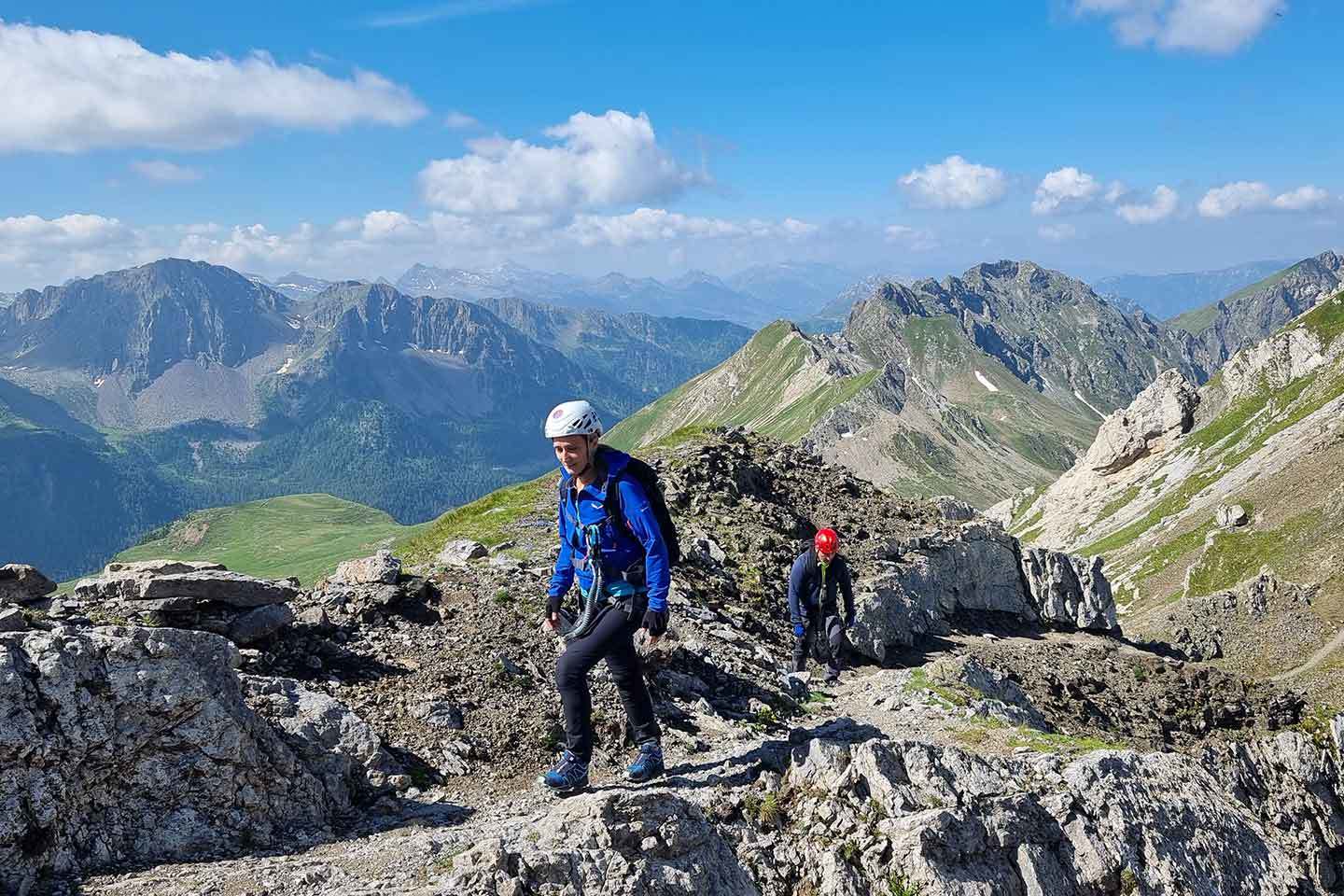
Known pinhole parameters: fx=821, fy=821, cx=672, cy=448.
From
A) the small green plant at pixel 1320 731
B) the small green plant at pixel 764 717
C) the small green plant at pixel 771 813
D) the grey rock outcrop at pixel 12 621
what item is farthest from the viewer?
the small green plant at pixel 1320 731

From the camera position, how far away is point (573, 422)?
424 inches

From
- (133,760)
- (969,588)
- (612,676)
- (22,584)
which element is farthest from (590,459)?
(969,588)

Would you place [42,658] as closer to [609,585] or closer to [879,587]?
[609,585]

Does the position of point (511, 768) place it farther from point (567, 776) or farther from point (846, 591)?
point (846, 591)

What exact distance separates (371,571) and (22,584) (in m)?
6.80

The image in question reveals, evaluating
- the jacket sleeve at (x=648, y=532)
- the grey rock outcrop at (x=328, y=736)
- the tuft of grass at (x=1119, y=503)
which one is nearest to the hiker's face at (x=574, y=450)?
the jacket sleeve at (x=648, y=532)

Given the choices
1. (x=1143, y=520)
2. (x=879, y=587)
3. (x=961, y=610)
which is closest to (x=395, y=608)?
(x=879, y=587)

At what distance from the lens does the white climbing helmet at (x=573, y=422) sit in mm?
10695

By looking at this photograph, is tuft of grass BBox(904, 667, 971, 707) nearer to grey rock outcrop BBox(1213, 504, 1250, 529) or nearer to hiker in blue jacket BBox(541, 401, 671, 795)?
hiker in blue jacket BBox(541, 401, 671, 795)

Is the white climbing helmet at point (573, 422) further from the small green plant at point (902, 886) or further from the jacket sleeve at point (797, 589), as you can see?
the jacket sleeve at point (797, 589)

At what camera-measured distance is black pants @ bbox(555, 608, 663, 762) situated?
10.8 meters

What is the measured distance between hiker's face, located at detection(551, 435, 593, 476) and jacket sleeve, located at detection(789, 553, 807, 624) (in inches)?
429

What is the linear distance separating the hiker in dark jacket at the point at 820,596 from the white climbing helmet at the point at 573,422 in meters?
10.6

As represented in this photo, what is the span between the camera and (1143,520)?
138 metres
